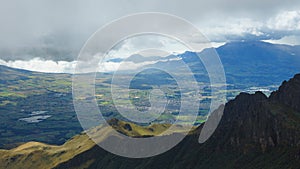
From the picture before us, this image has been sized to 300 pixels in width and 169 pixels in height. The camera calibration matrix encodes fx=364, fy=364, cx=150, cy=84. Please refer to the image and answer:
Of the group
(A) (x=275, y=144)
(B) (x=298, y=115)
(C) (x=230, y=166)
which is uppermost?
(B) (x=298, y=115)

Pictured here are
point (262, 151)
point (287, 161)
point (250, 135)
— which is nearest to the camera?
point (287, 161)

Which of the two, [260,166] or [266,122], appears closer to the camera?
[260,166]

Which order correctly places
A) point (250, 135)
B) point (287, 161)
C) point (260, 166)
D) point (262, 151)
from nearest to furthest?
point (287, 161) → point (260, 166) → point (262, 151) → point (250, 135)

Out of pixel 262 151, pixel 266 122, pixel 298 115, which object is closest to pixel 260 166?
pixel 262 151

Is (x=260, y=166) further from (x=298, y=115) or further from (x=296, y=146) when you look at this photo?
(x=298, y=115)

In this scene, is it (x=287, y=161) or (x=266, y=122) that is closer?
(x=287, y=161)

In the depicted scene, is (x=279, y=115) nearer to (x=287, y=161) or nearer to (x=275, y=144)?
(x=275, y=144)

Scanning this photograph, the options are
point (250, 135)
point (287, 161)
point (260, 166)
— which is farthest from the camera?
point (250, 135)

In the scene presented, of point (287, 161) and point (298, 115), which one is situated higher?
point (298, 115)

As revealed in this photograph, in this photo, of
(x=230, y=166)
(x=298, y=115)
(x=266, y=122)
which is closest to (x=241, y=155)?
(x=230, y=166)
